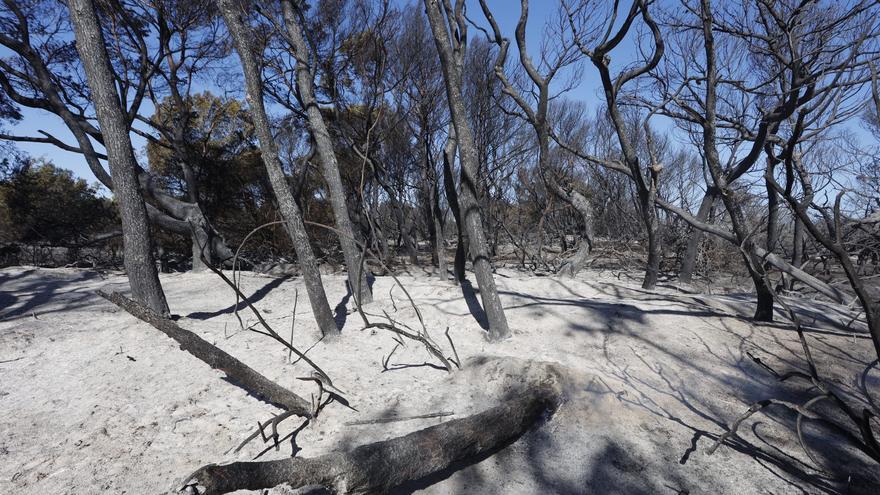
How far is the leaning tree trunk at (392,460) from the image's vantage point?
1877 millimetres

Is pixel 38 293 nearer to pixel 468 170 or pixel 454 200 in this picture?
pixel 454 200

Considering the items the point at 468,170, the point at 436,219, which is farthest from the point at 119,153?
the point at 436,219

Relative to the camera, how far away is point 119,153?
4973 millimetres

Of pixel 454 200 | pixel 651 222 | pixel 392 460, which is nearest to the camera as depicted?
pixel 392 460

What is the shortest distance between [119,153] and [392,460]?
189 inches

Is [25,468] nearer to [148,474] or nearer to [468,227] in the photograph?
[148,474]

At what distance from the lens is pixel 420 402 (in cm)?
371

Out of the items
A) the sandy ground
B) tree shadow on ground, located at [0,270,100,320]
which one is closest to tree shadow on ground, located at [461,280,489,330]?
the sandy ground

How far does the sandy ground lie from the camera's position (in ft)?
8.86

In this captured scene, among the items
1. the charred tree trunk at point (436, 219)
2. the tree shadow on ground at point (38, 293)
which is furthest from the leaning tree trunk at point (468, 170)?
the tree shadow on ground at point (38, 293)

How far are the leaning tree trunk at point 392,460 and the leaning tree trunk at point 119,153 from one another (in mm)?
3413

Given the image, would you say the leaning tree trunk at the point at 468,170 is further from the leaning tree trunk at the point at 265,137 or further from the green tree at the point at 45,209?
the green tree at the point at 45,209

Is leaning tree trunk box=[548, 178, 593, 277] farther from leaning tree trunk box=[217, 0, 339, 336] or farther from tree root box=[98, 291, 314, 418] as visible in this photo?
tree root box=[98, 291, 314, 418]

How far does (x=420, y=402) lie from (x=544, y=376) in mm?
1079
